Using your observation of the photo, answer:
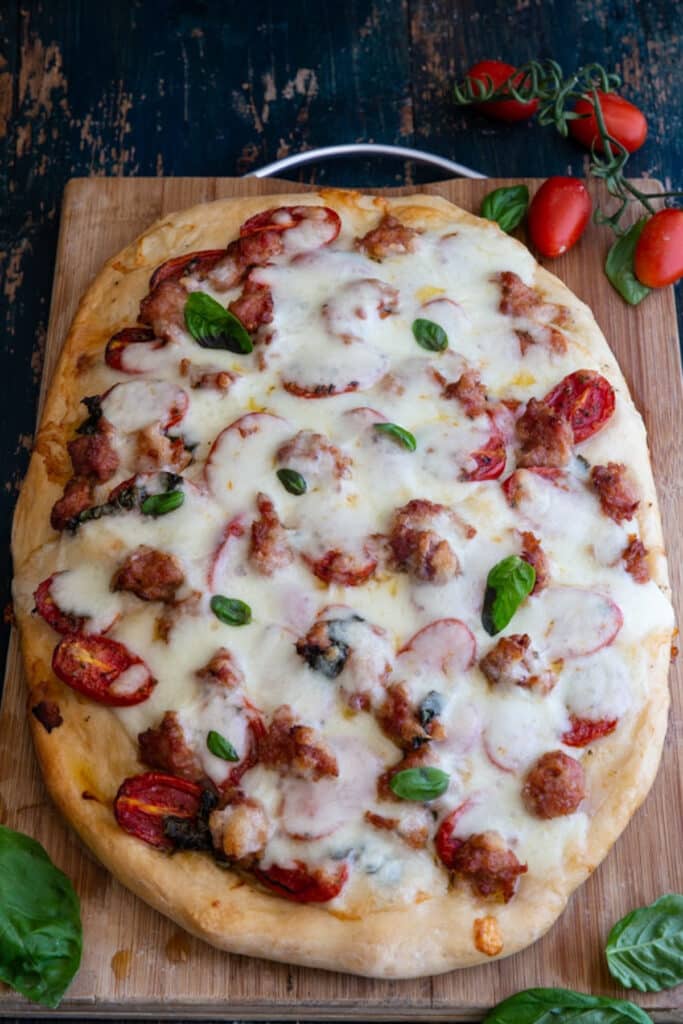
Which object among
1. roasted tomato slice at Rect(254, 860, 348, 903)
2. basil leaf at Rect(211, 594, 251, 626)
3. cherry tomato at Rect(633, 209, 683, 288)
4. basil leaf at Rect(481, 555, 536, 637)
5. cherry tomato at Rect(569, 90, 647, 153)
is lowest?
roasted tomato slice at Rect(254, 860, 348, 903)

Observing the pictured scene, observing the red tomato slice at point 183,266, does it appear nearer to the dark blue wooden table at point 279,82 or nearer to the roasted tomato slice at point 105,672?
the dark blue wooden table at point 279,82

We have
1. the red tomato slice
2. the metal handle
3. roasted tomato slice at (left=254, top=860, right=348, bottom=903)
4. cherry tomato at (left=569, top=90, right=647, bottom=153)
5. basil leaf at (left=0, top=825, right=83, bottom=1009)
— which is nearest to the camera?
roasted tomato slice at (left=254, top=860, right=348, bottom=903)

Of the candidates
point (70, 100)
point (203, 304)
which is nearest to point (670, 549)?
point (203, 304)

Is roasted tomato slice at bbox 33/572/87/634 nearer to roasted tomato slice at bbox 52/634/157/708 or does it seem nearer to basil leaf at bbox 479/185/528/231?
roasted tomato slice at bbox 52/634/157/708

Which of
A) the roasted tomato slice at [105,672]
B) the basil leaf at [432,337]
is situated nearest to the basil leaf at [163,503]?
the roasted tomato slice at [105,672]

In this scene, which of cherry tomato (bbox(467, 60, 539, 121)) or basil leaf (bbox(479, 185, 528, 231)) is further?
cherry tomato (bbox(467, 60, 539, 121))

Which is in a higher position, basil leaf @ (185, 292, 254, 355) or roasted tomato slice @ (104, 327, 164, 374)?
basil leaf @ (185, 292, 254, 355)

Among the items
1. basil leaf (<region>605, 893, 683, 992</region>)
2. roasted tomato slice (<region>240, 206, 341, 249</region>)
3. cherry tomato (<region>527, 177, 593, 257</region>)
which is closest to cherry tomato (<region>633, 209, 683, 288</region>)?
cherry tomato (<region>527, 177, 593, 257</region>)

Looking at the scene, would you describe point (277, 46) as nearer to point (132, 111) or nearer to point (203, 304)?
point (132, 111)
